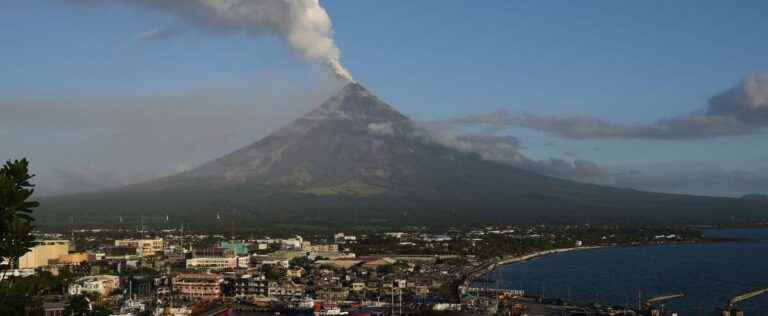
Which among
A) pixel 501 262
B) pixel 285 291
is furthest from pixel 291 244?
pixel 285 291

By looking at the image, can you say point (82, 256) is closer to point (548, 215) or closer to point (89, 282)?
point (89, 282)

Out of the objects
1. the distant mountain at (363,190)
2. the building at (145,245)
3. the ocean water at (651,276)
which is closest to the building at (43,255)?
the building at (145,245)

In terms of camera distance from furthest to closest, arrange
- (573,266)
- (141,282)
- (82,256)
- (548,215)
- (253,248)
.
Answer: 1. (548,215)
2. (253,248)
3. (573,266)
4. (82,256)
5. (141,282)

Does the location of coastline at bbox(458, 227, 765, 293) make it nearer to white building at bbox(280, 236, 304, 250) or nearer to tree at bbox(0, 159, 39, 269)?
white building at bbox(280, 236, 304, 250)

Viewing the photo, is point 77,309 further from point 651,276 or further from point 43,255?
point 651,276

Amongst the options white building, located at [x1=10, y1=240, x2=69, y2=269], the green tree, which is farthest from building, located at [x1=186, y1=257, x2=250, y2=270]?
the green tree

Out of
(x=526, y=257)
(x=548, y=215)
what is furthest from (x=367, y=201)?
(x=526, y=257)
